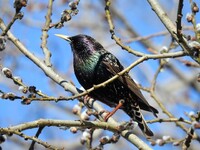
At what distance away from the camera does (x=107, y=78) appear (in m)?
3.63

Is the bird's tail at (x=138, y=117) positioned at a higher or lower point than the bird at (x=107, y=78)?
lower

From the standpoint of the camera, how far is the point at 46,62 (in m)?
3.08

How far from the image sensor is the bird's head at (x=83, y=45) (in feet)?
12.2

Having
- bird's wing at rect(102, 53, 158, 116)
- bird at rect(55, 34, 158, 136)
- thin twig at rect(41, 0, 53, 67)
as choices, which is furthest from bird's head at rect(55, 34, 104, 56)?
thin twig at rect(41, 0, 53, 67)

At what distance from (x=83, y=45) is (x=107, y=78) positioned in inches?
12.7

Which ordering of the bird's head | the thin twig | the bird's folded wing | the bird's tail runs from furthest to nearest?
the bird's head
the bird's folded wing
the bird's tail
the thin twig

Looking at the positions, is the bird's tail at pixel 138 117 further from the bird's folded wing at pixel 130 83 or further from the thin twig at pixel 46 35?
the thin twig at pixel 46 35

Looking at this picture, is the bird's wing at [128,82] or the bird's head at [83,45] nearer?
the bird's wing at [128,82]

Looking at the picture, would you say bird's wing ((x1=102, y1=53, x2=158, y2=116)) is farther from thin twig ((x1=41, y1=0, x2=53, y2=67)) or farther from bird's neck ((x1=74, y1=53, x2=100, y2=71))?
thin twig ((x1=41, y1=0, x2=53, y2=67))

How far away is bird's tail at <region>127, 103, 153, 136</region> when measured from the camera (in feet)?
10.8

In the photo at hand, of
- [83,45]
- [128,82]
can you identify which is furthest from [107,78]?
[83,45]

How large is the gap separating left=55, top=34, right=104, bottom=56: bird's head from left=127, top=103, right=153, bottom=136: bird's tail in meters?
0.48

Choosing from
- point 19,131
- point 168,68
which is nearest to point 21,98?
point 19,131

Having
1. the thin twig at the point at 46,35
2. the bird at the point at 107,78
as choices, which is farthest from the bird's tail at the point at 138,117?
the thin twig at the point at 46,35
